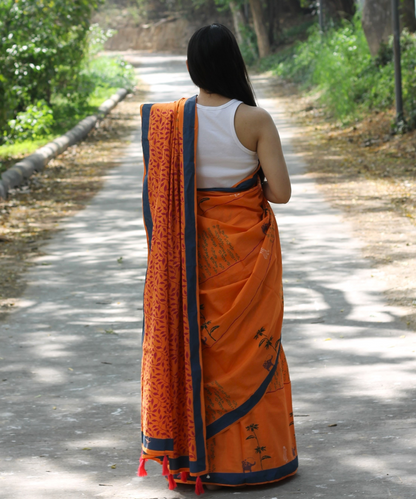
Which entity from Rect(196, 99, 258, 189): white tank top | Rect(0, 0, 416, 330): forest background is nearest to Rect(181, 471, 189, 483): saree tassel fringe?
Rect(196, 99, 258, 189): white tank top

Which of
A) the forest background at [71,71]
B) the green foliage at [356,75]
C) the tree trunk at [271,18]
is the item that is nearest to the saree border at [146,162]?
the forest background at [71,71]

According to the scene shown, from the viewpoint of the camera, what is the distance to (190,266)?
3.13 metres

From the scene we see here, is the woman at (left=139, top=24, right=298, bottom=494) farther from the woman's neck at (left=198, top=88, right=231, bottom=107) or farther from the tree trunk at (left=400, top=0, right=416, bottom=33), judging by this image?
the tree trunk at (left=400, top=0, right=416, bottom=33)

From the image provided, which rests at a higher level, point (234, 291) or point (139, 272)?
point (234, 291)

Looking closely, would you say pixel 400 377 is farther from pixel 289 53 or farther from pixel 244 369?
pixel 289 53

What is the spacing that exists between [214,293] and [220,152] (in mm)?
566

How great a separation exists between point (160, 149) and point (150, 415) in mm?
1075

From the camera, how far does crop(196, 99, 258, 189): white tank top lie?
3.09 meters

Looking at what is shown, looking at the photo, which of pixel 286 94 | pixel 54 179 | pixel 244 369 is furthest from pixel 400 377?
pixel 286 94

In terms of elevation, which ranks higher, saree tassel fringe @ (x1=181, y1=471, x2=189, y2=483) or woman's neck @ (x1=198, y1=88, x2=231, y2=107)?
woman's neck @ (x1=198, y1=88, x2=231, y2=107)

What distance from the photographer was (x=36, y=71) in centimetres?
1519

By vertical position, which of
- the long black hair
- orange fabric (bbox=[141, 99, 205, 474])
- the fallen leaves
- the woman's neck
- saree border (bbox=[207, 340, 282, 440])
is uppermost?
the long black hair

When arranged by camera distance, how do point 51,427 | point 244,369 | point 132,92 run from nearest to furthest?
point 244,369 < point 51,427 < point 132,92

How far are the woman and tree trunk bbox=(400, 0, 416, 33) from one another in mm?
14832
